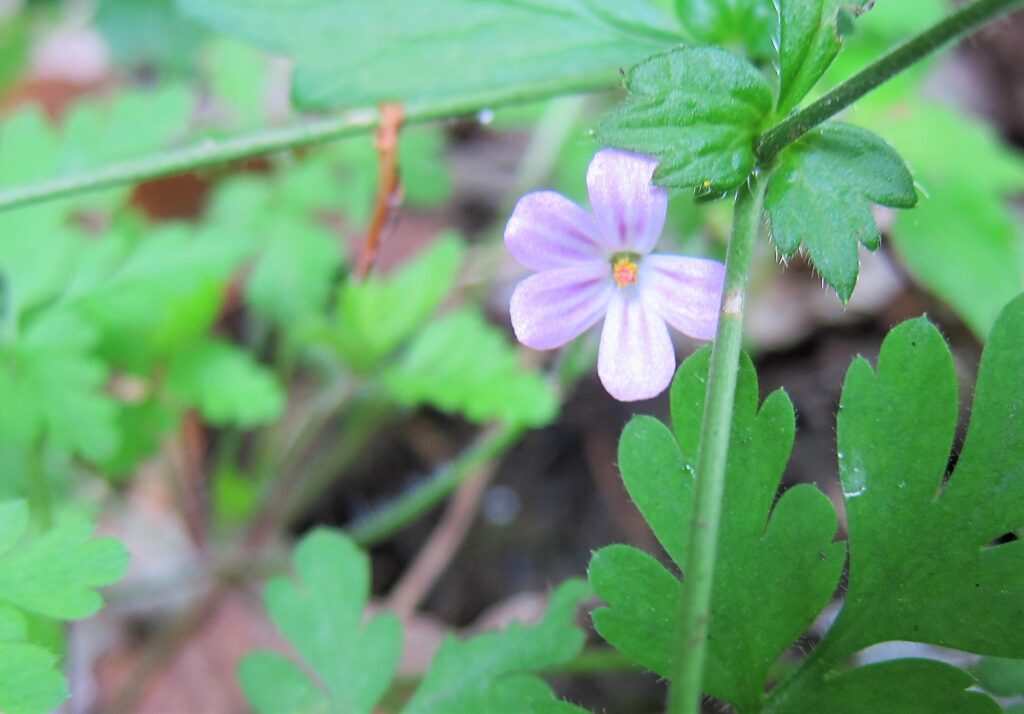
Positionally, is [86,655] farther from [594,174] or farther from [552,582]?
[594,174]

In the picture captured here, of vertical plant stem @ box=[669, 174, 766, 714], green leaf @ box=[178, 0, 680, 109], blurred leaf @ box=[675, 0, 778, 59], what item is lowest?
vertical plant stem @ box=[669, 174, 766, 714]

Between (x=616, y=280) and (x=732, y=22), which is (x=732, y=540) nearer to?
(x=616, y=280)

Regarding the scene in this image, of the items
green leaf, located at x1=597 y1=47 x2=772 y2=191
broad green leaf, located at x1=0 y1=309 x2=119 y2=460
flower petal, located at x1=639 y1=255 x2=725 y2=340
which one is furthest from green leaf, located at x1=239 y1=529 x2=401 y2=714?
green leaf, located at x1=597 y1=47 x2=772 y2=191

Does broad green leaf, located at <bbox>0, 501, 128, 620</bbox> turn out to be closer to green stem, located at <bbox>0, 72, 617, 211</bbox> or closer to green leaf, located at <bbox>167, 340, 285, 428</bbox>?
green stem, located at <bbox>0, 72, 617, 211</bbox>

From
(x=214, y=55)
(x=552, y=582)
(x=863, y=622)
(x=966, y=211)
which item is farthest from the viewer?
(x=214, y=55)

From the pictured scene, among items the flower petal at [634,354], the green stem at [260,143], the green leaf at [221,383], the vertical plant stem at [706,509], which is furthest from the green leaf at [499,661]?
the green leaf at [221,383]

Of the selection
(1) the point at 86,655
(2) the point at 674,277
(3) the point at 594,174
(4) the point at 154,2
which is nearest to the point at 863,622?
(2) the point at 674,277

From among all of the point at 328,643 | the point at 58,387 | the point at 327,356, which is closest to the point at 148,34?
the point at 327,356

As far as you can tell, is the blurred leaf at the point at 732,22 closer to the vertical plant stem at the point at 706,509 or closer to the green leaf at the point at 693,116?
the green leaf at the point at 693,116
